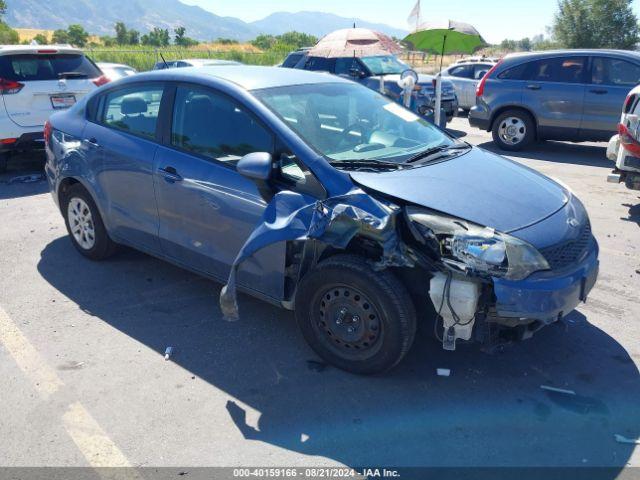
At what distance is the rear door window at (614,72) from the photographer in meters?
9.48

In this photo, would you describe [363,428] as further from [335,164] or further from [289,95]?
[289,95]

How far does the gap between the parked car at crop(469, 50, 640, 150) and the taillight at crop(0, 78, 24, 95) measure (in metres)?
7.59

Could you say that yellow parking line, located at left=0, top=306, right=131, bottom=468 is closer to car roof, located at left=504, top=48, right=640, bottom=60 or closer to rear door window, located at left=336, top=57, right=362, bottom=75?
car roof, located at left=504, top=48, right=640, bottom=60

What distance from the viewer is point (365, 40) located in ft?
29.3

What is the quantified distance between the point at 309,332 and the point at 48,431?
1.55 m

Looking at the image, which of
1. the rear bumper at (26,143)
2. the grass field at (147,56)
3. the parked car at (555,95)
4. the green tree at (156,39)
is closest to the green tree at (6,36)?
the grass field at (147,56)

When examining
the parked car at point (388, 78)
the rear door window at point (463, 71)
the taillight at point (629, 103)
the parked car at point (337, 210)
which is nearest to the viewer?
the parked car at point (337, 210)

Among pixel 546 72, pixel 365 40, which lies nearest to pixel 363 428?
pixel 365 40

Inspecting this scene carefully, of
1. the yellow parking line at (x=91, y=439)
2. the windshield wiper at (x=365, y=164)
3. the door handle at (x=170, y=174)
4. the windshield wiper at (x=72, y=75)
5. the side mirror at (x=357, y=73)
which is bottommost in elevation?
the yellow parking line at (x=91, y=439)

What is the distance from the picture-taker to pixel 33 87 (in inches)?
328

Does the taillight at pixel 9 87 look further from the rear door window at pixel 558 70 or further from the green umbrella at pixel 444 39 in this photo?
the rear door window at pixel 558 70

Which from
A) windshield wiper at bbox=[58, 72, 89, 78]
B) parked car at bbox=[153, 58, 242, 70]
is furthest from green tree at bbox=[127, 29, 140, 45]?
windshield wiper at bbox=[58, 72, 89, 78]

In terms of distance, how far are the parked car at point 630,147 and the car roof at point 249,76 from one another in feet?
12.1

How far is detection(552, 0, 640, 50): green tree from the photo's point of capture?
36250 millimetres
